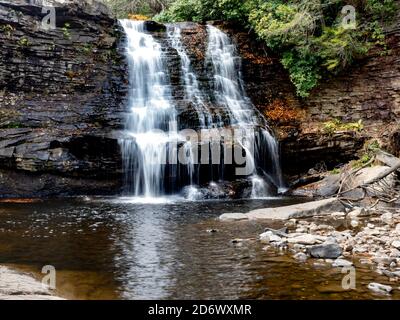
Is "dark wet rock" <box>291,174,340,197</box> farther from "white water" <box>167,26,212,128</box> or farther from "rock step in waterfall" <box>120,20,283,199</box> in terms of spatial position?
"white water" <box>167,26,212,128</box>

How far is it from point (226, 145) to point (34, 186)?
21.8 feet

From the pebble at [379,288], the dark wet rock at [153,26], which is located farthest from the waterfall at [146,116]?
the pebble at [379,288]

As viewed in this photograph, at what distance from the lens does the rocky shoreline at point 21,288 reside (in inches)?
156

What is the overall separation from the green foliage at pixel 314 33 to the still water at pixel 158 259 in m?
9.80

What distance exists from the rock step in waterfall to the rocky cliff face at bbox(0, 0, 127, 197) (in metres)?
0.74

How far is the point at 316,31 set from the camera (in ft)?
56.0

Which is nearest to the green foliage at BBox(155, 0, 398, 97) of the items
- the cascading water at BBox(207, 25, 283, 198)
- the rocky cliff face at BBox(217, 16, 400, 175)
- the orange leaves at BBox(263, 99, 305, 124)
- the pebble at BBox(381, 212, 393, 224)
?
the rocky cliff face at BBox(217, 16, 400, 175)

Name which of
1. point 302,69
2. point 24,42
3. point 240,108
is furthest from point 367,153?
point 24,42

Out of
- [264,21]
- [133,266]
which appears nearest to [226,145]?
[264,21]

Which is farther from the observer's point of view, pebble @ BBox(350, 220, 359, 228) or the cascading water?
the cascading water

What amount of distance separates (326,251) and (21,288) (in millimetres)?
4085

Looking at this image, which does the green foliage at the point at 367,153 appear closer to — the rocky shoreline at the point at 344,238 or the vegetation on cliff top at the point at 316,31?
the vegetation on cliff top at the point at 316,31

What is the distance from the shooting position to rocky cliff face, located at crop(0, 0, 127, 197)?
12742 millimetres

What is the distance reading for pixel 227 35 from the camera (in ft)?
60.6
